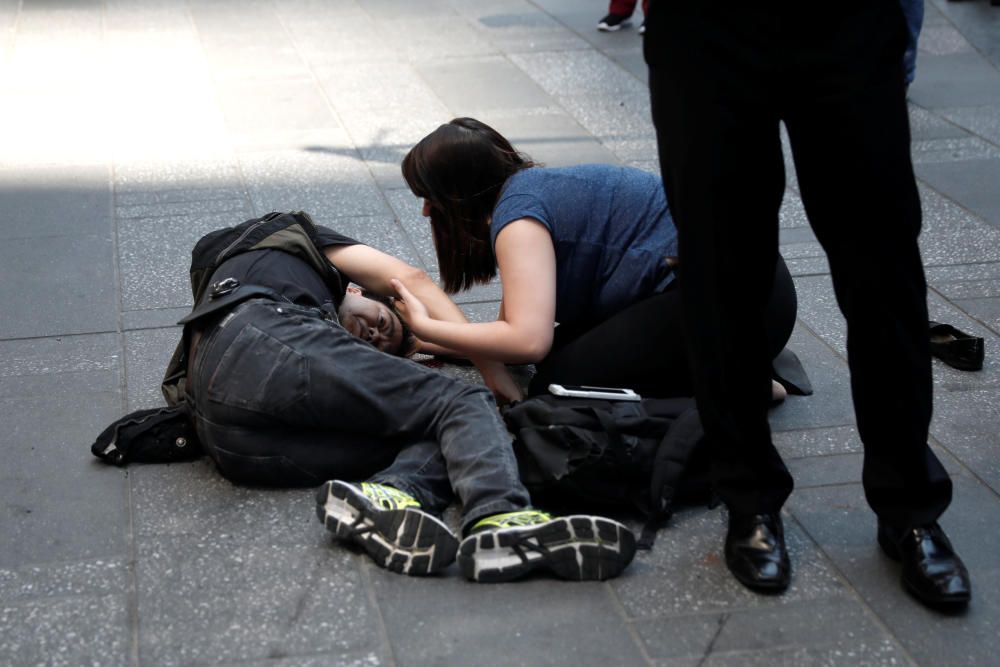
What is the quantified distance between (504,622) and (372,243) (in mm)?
2673

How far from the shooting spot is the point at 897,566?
2.89 m

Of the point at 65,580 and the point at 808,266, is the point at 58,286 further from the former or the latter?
the point at 808,266

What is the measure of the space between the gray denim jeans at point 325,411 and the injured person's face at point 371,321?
0.39 m

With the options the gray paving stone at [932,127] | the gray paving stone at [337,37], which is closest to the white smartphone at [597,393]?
the gray paving stone at [932,127]

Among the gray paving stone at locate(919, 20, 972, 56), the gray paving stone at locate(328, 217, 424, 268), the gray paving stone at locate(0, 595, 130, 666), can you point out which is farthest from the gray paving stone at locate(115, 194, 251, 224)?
the gray paving stone at locate(919, 20, 972, 56)

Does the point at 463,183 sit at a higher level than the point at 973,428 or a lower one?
higher

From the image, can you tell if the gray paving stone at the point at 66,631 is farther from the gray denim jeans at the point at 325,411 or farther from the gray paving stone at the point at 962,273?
the gray paving stone at the point at 962,273

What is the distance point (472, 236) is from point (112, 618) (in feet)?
4.51

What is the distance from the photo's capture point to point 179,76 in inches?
316

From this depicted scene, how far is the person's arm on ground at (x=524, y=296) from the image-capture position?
3.30 m

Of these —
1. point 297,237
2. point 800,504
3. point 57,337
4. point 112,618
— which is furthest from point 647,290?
point 57,337

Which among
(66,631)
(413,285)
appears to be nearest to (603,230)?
(413,285)

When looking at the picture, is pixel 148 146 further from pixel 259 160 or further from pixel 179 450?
pixel 179 450

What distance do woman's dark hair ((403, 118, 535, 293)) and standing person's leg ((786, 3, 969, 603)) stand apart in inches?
40.0
